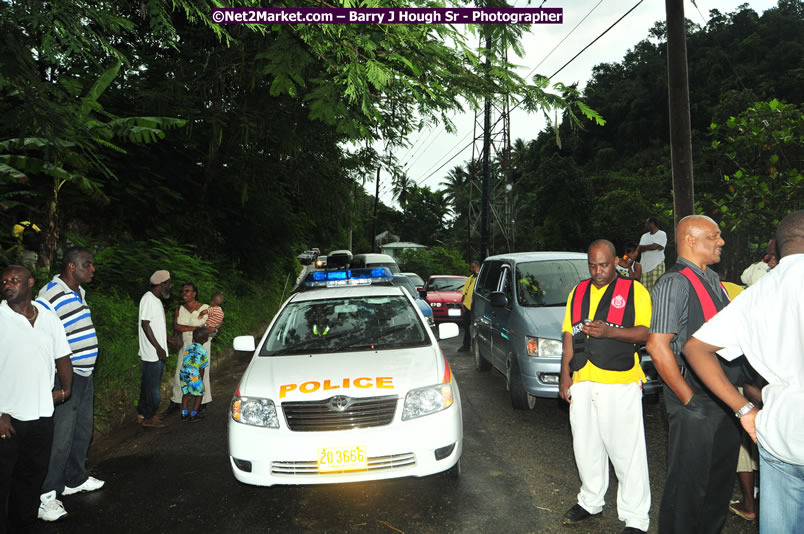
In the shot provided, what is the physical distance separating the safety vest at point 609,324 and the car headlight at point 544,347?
224 centimetres

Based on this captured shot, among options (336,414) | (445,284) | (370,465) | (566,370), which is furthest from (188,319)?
(445,284)

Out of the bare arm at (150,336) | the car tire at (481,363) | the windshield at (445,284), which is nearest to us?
the bare arm at (150,336)

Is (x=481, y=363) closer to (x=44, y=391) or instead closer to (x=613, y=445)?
(x=613, y=445)

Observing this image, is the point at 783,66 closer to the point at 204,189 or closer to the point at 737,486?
the point at 204,189

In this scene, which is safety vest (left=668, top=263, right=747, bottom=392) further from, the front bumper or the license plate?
the license plate

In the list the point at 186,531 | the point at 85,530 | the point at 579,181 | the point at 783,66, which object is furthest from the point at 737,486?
the point at 579,181

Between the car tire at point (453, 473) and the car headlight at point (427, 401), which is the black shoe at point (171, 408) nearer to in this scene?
the car tire at point (453, 473)

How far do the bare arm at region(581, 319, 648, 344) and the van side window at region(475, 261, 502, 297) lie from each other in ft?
15.3

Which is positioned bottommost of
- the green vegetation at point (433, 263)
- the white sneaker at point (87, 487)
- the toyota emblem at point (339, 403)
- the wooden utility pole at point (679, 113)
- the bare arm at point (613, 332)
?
the green vegetation at point (433, 263)

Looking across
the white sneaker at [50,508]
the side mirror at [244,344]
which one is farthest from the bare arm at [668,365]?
the white sneaker at [50,508]

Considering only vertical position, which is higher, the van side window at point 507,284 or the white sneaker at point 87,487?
the van side window at point 507,284

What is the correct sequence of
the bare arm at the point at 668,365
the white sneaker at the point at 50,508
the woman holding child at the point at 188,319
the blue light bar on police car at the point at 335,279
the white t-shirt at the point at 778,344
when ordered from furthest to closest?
the woman holding child at the point at 188,319, the blue light bar on police car at the point at 335,279, the white sneaker at the point at 50,508, the bare arm at the point at 668,365, the white t-shirt at the point at 778,344

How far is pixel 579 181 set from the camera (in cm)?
5400

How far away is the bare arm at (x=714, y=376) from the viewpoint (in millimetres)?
2199
